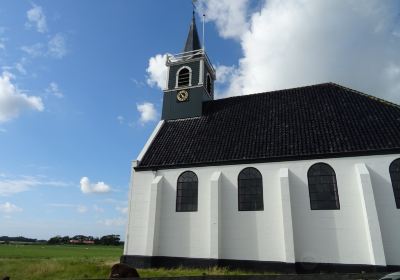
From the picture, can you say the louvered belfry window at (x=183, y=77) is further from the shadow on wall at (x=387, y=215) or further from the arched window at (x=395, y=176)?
the arched window at (x=395, y=176)

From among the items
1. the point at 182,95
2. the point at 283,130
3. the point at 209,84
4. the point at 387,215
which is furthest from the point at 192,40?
the point at 387,215

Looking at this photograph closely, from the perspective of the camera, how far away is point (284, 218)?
14.9 meters

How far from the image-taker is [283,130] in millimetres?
17922

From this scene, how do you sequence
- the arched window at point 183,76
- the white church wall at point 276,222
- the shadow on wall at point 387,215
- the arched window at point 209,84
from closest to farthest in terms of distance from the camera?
1. the shadow on wall at point 387,215
2. the white church wall at point 276,222
3. the arched window at point 183,76
4. the arched window at point 209,84

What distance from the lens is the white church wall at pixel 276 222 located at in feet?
46.3

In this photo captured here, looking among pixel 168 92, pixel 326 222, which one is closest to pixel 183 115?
pixel 168 92

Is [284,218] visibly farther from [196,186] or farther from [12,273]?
[12,273]

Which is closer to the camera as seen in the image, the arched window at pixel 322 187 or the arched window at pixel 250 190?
the arched window at pixel 322 187

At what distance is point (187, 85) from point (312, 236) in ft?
49.8

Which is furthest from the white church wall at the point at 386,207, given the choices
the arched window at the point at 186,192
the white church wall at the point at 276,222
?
the arched window at the point at 186,192

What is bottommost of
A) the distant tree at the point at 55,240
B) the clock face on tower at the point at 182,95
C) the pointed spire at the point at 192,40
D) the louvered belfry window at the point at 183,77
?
the distant tree at the point at 55,240

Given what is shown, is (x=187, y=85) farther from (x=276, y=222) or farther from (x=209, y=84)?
(x=276, y=222)

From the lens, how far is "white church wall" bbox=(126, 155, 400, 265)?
46.3 feet

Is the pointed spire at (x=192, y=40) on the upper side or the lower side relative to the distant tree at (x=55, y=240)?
upper
